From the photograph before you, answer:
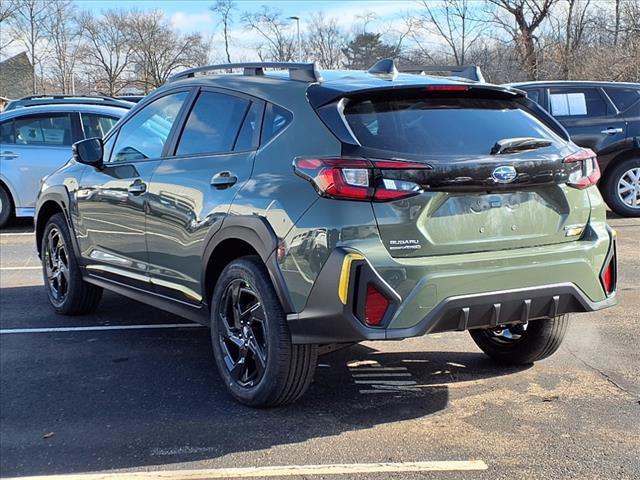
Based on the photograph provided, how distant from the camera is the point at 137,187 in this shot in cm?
477

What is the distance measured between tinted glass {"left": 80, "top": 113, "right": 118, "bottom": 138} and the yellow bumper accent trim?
8572 mm

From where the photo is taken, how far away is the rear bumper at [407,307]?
3246 mm

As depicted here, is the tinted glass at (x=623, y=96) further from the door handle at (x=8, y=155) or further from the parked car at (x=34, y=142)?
the door handle at (x=8, y=155)

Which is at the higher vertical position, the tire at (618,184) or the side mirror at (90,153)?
the side mirror at (90,153)

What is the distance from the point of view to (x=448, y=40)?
1320 inches

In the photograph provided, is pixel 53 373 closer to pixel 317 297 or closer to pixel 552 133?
pixel 317 297

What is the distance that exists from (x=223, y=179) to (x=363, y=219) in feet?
3.51

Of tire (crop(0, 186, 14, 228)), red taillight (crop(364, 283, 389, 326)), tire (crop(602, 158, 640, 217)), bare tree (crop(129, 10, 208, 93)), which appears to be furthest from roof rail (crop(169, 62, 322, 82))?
bare tree (crop(129, 10, 208, 93))

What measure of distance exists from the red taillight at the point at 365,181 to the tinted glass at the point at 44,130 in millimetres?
8531

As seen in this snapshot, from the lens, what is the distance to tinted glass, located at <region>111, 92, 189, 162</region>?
4758mm

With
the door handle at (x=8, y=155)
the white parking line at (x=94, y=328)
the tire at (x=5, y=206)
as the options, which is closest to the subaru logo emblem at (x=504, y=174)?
the white parking line at (x=94, y=328)

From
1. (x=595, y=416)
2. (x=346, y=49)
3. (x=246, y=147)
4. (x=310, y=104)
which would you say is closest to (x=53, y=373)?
(x=246, y=147)

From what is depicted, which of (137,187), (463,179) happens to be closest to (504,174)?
(463,179)

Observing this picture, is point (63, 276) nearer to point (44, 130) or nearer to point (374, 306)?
point (374, 306)
